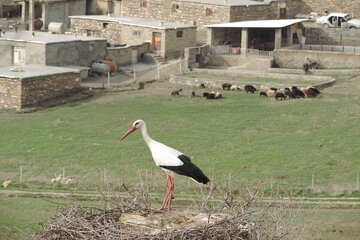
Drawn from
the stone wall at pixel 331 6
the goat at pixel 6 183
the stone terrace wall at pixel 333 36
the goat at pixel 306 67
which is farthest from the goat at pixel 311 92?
the stone wall at pixel 331 6

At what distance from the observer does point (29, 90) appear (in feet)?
163

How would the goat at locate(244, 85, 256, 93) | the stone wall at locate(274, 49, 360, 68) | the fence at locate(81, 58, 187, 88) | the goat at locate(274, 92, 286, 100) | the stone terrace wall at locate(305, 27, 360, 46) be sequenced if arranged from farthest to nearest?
the stone terrace wall at locate(305, 27, 360, 46) → the stone wall at locate(274, 49, 360, 68) → the fence at locate(81, 58, 187, 88) → the goat at locate(244, 85, 256, 93) → the goat at locate(274, 92, 286, 100)

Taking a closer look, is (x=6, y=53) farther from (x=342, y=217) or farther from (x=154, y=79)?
(x=342, y=217)

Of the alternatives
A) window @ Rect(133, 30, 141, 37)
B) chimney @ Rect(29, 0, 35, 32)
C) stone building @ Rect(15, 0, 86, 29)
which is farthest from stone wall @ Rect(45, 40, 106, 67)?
stone building @ Rect(15, 0, 86, 29)

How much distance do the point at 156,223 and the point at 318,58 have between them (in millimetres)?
38923

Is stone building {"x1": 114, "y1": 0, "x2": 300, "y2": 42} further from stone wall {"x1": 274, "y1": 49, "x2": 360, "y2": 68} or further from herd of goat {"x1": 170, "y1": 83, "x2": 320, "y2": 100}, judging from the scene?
herd of goat {"x1": 170, "y1": 83, "x2": 320, "y2": 100}

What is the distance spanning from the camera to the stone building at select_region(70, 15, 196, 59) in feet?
198

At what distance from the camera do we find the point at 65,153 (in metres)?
40.9

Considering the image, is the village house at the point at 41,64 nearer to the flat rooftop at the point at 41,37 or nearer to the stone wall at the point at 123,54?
the flat rooftop at the point at 41,37

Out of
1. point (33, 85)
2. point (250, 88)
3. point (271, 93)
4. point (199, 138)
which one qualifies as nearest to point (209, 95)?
point (250, 88)

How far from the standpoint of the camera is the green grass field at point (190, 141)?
36688 mm

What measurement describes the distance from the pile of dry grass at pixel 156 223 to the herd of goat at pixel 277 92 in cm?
2904

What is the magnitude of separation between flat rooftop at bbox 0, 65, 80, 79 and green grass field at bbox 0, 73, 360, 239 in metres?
2.03

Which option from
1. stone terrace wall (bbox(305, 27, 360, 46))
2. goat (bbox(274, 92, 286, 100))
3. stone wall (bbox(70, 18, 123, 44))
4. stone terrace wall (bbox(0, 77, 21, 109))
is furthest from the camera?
stone wall (bbox(70, 18, 123, 44))
